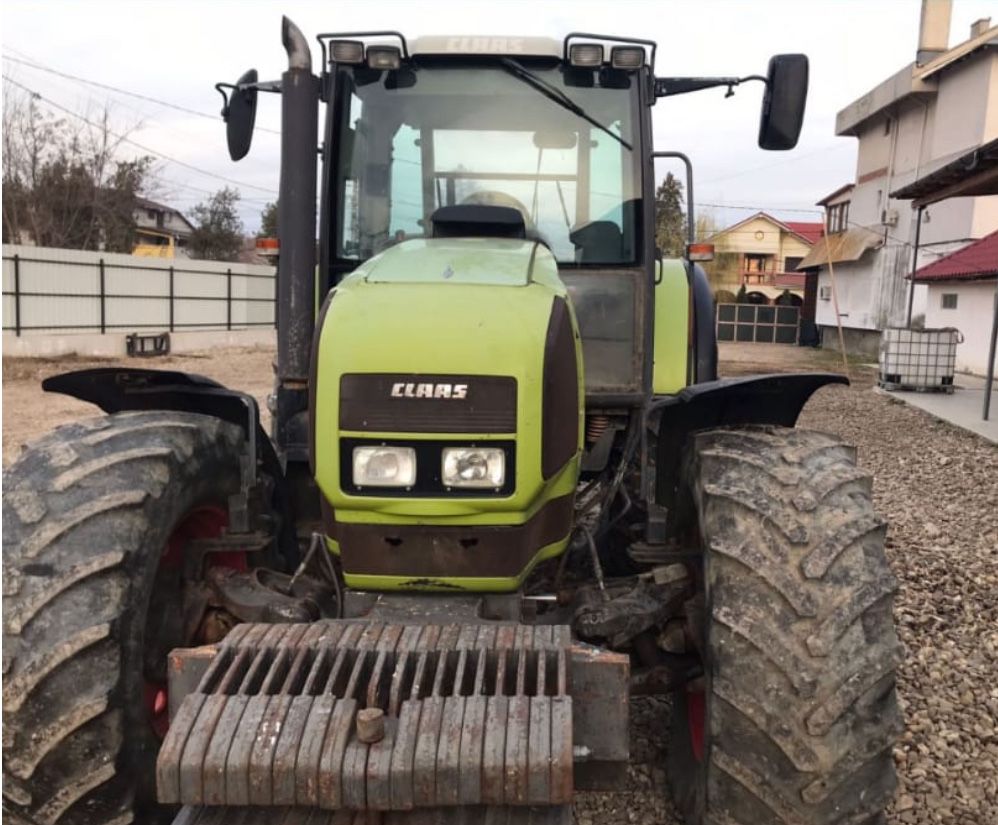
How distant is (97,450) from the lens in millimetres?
2848

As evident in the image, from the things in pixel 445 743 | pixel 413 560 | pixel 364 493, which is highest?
pixel 364 493

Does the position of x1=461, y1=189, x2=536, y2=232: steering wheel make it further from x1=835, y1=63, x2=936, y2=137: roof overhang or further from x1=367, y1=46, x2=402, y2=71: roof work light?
x1=835, y1=63, x2=936, y2=137: roof overhang

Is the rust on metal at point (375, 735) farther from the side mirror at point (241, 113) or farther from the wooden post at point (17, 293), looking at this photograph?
the wooden post at point (17, 293)

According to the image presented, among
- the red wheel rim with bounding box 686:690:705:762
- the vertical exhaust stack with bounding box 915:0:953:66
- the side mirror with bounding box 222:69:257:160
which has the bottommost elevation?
the red wheel rim with bounding box 686:690:705:762

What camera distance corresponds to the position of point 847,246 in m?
32.7

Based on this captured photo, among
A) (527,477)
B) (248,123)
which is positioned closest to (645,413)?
(527,477)

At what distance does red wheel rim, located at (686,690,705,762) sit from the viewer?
3.14 meters

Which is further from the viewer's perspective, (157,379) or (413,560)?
(157,379)

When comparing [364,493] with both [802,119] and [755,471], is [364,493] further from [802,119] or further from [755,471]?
[802,119]

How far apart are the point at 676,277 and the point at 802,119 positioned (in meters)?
1.29

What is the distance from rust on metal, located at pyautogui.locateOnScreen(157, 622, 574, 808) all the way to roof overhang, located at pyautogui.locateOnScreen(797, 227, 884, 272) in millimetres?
28051

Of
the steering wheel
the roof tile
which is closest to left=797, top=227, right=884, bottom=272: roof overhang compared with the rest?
the roof tile

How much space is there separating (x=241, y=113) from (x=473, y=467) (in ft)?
7.25

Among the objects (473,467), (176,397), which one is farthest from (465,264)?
(176,397)
